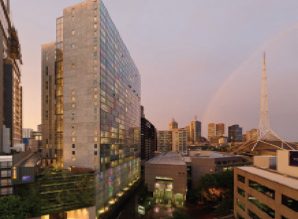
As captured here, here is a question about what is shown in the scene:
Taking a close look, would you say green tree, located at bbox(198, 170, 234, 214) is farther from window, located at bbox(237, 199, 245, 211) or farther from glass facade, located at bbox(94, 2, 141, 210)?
glass facade, located at bbox(94, 2, 141, 210)

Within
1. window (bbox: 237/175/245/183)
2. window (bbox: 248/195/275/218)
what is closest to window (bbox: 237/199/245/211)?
window (bbox: 248/195/275/218)

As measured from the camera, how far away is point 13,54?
10050 centimetres

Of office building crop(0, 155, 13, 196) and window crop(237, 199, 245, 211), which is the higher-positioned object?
office building crop(0, 155, 13, 196)

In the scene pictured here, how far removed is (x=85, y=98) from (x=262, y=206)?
5105 cm

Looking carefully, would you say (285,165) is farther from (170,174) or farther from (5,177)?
(5,177)

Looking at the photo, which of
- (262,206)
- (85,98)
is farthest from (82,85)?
(262,206)

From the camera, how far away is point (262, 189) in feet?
131

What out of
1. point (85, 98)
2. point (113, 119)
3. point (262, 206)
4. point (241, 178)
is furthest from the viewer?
point (113, 119)

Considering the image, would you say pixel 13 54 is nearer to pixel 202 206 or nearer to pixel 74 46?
pixel 74 46

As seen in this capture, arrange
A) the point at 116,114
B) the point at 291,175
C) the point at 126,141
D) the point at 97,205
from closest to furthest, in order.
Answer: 1. the point at 291,175
2. the point at 97,205
3. the point at 116,114
4. the point at 126,141

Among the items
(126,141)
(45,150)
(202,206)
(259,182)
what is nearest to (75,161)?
(45,150)

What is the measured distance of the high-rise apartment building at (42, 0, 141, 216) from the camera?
63375mm

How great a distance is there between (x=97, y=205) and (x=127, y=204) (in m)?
29.6

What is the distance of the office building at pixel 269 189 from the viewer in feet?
105
